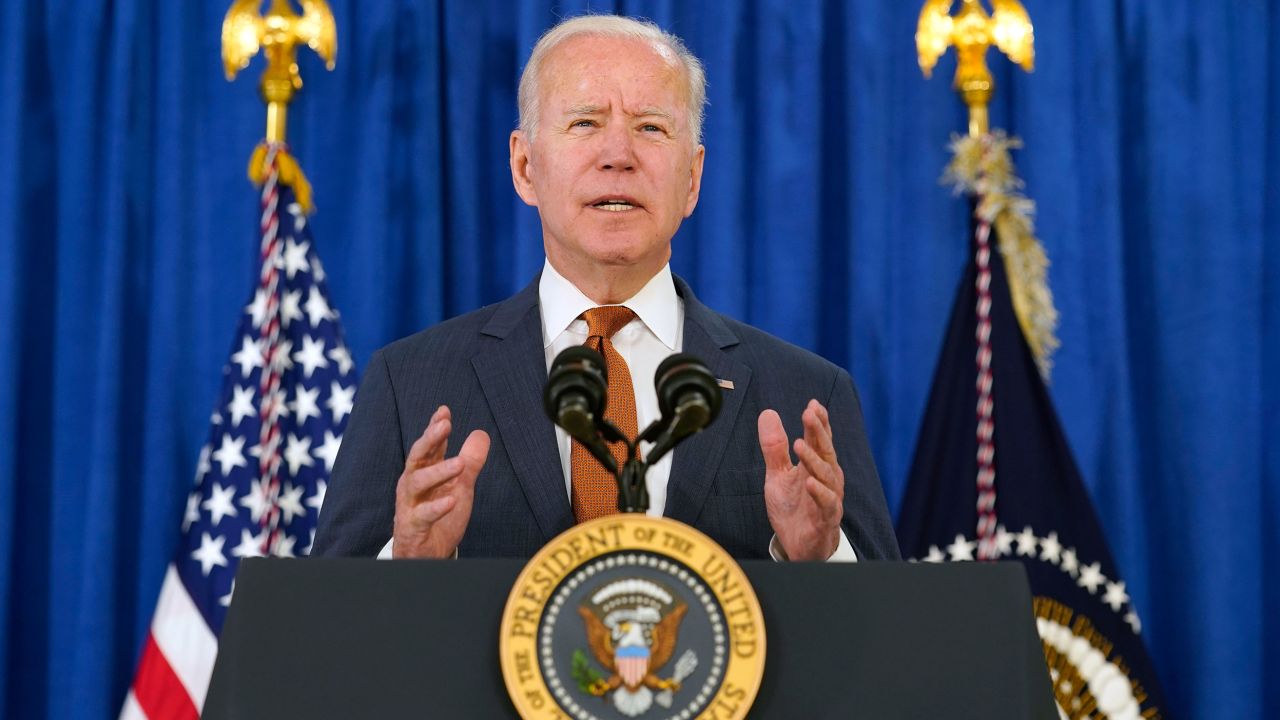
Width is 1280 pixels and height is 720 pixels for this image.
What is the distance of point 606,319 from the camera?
7.03 feet

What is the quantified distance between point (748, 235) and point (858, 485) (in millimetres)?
1829

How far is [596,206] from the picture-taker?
84.1 inches

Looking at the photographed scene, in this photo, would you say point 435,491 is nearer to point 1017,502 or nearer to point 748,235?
point 1017,502

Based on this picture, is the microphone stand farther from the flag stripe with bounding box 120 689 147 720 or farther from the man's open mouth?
the flag stripe with bounding box 120 689 147 720

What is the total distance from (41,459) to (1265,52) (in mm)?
3416

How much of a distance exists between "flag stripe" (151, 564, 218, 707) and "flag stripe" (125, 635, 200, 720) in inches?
0.5

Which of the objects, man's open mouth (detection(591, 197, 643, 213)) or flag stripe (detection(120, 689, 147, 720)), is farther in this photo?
flag stripe (detection(120, 689, 147, 720))

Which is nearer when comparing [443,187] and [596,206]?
[596,206]

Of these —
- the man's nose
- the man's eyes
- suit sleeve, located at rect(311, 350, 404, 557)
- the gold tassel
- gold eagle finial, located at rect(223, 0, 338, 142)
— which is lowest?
suit sleeve, located at rect(311, 350, 404, 557)

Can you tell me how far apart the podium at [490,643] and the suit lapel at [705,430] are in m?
0.68

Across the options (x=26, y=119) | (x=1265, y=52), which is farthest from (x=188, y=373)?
(x=1265, y=52)

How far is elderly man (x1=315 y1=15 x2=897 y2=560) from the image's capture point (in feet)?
6.21

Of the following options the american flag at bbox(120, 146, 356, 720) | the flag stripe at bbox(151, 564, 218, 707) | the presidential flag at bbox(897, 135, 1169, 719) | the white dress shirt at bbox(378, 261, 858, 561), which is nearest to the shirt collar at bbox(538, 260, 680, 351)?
the white dress shirt at bbox(378, 261, 858, 561)

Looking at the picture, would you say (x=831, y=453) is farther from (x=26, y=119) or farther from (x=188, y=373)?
(x=26, y=119)
